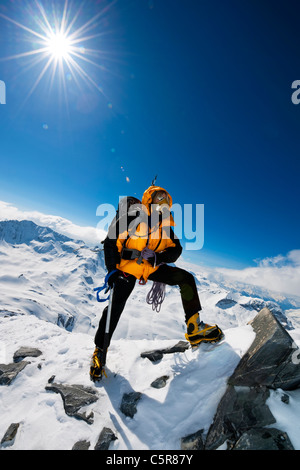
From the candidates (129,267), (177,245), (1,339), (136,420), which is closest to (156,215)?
(177,245)

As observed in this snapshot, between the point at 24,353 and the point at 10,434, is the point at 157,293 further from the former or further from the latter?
the point at 24,353

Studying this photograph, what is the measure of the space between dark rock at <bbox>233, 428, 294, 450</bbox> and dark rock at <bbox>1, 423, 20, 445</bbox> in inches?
159

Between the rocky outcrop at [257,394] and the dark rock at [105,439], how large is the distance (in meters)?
1.71

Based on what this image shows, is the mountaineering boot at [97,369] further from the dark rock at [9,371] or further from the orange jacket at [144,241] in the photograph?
the orange jacket at [144,241]

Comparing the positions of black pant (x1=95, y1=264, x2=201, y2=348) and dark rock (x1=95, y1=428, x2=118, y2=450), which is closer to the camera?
dark rock (x1=95, y1=428, x2=118, y2=450)

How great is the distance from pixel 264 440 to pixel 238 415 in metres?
0.48

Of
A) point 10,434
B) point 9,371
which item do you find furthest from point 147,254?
point 9,371

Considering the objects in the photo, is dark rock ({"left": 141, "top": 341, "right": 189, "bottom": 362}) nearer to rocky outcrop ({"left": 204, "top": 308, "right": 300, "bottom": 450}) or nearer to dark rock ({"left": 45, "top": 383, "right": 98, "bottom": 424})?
dark rock ({"left": 45, "top": 383, "right": 98, "bottom": 424})

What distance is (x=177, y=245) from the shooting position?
6.11m

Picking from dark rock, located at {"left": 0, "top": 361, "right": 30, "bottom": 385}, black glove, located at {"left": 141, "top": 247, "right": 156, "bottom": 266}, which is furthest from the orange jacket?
dark rock, located at {"left": 0, "top": 361, "right": 30, "bottom": 385}

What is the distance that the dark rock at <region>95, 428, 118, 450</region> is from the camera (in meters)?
3.55

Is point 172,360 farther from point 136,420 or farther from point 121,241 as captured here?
point 121,241

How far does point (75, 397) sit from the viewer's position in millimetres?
4680

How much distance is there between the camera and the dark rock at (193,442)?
3.36m
